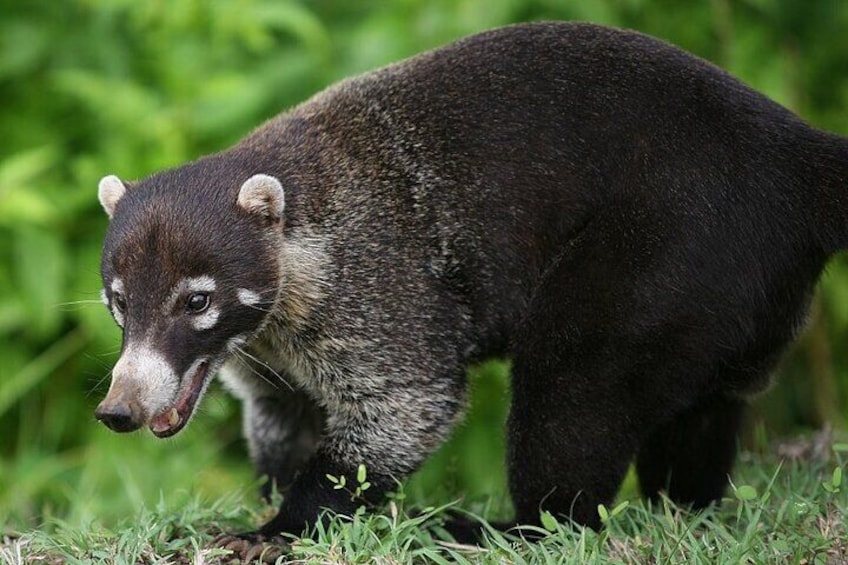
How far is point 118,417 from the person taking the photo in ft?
15.3

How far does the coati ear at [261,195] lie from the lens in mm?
5258

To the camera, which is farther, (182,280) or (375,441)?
(375,441)

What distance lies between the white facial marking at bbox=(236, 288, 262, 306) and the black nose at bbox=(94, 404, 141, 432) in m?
0.71

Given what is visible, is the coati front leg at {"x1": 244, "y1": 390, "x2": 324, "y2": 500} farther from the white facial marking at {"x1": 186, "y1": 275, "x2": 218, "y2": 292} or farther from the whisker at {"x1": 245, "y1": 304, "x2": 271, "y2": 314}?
the white facial marking at {"x1": 186, "y1": 275, "x2": 218, "y2": 292}

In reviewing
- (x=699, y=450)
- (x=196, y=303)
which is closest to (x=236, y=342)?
(x=196, y=303)

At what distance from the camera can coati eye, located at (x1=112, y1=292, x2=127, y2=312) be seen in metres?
5.05

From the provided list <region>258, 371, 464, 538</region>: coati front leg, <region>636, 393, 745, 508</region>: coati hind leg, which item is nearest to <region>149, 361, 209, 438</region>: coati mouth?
<region>258, 371, 464, 538</region>: coati front leg

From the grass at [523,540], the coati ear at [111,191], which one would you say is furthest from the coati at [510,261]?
the grass at [523,540]

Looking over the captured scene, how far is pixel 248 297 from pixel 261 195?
438mm

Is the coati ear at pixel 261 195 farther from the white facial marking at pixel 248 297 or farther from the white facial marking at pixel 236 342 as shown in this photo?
the white facial marking at pixel 236 342

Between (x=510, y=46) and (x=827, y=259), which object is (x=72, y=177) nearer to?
(x=510, y=46)

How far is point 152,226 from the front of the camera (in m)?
5.08

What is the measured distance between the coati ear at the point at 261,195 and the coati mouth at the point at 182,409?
68 centimetres

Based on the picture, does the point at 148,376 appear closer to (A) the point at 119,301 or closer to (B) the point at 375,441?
(A) the point at 119,301
